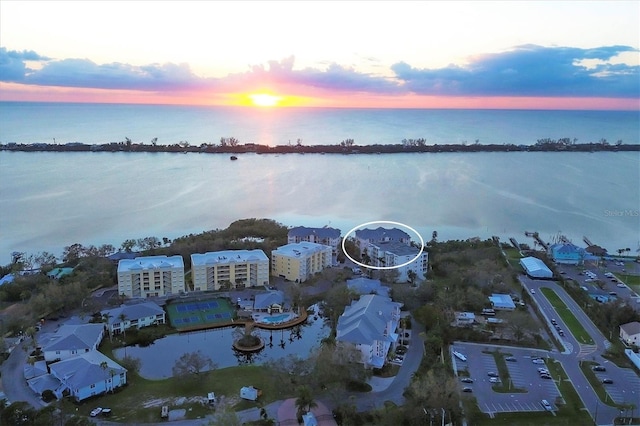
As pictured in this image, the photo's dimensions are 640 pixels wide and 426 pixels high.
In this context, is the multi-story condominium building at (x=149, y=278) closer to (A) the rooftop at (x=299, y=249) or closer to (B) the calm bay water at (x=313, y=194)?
(A) the rooftop at (x=299, y=249)

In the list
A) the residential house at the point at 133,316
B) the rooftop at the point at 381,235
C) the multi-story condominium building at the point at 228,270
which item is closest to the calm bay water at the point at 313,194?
the rooftop at the point at 381,235

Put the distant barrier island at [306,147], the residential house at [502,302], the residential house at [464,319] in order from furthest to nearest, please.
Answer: the distant barrier island at [306,147], the residential house at [502,302], the residential house at [464,319]

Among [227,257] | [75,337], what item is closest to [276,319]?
[227,257]

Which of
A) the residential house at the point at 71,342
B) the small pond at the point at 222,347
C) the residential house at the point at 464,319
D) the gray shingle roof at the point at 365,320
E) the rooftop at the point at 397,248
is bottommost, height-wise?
the small pond at the point at 222,347

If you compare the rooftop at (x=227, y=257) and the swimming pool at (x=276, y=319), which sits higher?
the rooftop at (x=227, y=257)

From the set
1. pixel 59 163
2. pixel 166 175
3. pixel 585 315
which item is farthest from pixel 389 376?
pixel 59 163

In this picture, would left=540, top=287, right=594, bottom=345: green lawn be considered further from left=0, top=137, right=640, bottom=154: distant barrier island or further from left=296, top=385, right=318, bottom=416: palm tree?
left=0, top=137, right=640, bottom=154: distant barrier island

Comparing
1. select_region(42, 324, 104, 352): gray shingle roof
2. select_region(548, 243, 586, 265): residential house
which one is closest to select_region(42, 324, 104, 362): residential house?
select_region(42, 324, 104, 352): gray shingle roof
